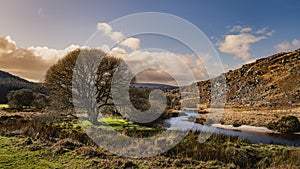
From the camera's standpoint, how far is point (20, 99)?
192 ft

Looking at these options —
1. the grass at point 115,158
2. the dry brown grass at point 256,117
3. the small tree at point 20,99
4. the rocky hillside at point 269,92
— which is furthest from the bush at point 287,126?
the small tree at point 20,99

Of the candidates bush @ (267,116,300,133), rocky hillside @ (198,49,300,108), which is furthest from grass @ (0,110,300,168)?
rocky hillside @ (198,49,300,108)

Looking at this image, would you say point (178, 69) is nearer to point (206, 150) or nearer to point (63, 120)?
point (206, 150)

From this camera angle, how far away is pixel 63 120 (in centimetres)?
2150

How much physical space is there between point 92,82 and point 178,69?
8213mm

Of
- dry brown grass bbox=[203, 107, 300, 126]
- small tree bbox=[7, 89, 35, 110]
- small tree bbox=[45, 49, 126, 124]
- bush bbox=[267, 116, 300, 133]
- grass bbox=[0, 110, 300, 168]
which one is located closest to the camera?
grass bbox=[0, 110, 300, 168]

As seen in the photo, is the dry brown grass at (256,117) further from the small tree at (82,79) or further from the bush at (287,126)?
the small tree at (82,79)

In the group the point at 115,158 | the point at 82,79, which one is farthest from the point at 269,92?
the point at 115,158

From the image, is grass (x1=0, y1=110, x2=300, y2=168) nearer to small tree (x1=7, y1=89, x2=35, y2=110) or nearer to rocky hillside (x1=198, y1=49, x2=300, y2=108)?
small tree (x1=7, y1=89, x2=35, y2=110)

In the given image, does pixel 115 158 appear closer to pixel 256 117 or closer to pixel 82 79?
pixel 82 79

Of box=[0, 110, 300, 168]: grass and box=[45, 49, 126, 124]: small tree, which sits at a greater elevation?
box=[45, 49, 126, 124]: small tree

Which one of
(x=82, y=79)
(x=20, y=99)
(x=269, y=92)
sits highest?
(x=269, y=92)

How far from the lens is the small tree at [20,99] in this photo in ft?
188

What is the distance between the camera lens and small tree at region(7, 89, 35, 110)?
5722 cm
